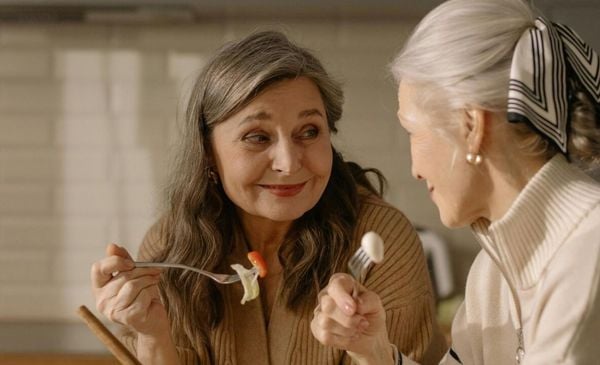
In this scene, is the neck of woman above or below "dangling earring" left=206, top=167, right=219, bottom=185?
above

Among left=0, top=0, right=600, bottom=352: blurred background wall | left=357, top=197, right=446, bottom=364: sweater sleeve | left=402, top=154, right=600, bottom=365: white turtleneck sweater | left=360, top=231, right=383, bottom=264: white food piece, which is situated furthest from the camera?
left=0, top=0, right=600, bottom=352: blurred background wall

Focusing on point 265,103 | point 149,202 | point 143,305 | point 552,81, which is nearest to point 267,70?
point 265,103

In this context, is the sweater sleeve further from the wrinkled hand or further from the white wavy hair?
the white wavy hair

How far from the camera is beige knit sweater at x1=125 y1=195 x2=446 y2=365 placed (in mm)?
1688

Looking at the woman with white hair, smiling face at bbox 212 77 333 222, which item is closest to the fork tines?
the woman with white hair

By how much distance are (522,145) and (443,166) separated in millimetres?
103

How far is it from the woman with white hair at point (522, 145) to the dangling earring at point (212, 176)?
533 mm

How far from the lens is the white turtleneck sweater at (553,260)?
116 centimetres

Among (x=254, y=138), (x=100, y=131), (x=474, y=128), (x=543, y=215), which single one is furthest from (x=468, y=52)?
(x=100, y=131)

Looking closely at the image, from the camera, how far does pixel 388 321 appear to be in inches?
65.8

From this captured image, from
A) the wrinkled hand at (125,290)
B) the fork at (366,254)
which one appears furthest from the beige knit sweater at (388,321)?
the fork at (366,254)

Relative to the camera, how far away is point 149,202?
2527 mm

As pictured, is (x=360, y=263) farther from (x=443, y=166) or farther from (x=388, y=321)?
(x=388, y=321)

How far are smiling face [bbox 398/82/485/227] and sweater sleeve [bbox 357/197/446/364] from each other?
40 cm
